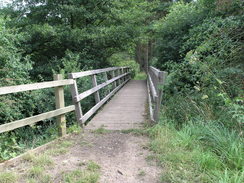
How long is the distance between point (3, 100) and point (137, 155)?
3.52 meters

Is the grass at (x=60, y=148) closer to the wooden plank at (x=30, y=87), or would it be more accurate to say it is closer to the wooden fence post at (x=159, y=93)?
the wooden plank at (x=30, y=87)

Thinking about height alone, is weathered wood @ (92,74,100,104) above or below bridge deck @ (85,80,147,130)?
above

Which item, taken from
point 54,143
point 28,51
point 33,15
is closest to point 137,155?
point 54,143

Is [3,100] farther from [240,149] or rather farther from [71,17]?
[71,17]

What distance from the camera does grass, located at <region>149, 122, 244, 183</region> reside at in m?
2.01

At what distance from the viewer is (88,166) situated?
92.2 inches

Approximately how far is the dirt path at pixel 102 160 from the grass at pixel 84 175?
0.01 meters

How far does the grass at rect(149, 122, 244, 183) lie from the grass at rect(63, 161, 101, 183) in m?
0.77

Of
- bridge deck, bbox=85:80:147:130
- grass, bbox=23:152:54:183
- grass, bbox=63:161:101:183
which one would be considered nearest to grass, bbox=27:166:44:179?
grass, bbox=23:152:54:183

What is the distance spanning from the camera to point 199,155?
2.35 meters

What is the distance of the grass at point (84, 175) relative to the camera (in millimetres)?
2029

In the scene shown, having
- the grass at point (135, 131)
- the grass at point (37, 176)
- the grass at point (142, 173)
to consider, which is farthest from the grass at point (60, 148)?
the grass at point (142, 173)

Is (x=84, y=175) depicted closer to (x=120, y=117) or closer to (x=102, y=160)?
(x=102, y=160)

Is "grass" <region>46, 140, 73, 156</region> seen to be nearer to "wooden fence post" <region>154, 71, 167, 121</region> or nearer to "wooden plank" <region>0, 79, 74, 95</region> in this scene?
"wooden plank" <region>0, 79, 74, 95</region>
